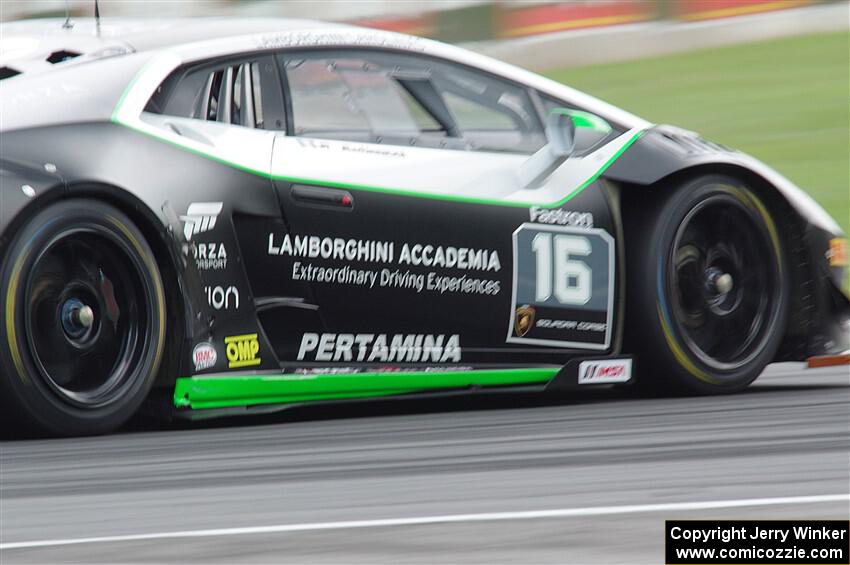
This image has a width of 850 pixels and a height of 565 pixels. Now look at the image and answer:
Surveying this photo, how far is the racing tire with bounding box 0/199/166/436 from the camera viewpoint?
17.0 ft

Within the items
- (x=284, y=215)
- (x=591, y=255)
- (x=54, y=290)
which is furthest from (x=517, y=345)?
(x=54, y=290)

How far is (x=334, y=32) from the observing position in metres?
6.18

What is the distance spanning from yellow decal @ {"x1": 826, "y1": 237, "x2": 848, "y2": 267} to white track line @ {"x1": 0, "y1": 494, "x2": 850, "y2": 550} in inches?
109

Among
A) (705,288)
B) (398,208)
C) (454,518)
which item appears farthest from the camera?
(705,288)

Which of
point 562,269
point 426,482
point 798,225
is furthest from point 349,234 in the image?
point 798,225

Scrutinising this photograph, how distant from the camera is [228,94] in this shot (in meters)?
5.90

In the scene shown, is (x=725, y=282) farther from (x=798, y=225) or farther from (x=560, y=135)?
(x=560, y=135)

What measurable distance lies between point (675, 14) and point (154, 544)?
16.5m

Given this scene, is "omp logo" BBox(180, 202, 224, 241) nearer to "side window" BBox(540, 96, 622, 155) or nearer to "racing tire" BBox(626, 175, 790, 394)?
"side window" BBox(540, 96, 622, 155)

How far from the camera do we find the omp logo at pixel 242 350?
5.61 m

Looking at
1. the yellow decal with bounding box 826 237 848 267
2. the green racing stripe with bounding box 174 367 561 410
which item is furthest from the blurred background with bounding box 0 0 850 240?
the green racing stripe with bounding box 174 367 561 410

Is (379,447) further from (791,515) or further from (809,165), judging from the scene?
(809,165)

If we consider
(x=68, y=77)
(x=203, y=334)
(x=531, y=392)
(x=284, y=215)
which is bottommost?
(x=531, y=392)

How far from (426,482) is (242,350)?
50.4 inches
